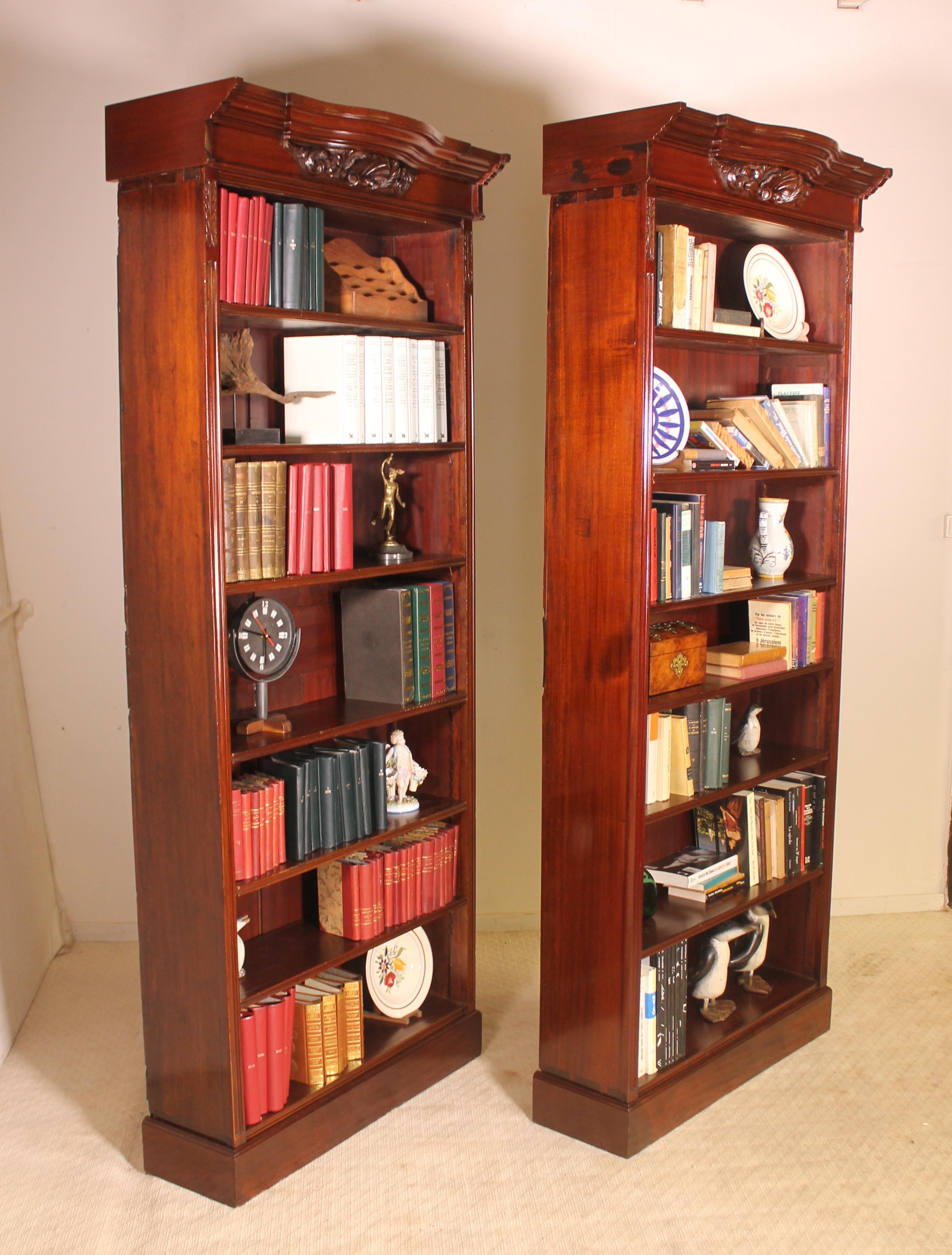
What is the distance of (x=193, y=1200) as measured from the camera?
8.59ft

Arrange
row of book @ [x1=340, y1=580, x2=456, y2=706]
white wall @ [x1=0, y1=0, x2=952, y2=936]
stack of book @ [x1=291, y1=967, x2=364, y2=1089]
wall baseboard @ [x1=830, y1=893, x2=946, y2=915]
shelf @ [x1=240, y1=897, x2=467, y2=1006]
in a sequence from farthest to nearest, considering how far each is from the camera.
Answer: wall baseboard @ [x1=830, y1=893, x2=946, y2=915] → white wall @ [x1=0, y1=0, x2=952, y2=936] → row of book @ [x1=340, y1=580, x2=456, y2=706] → stack of book @ [x1=291, y1=967, x2=364, y2=1089] → shelf @ [x1=240, y1=897, x2=467, y2=1006]

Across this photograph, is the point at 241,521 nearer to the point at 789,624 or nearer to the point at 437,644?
the point at 437,644

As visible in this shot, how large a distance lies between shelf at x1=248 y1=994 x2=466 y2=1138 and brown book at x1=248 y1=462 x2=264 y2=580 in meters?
1.22

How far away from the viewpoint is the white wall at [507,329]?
357 centimetres

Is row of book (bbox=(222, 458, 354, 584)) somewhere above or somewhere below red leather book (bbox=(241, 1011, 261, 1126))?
above

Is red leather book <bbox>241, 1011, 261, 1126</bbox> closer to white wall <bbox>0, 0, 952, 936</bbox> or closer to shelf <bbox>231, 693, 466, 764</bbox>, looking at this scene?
shelf <bbox>231, 693, 466, 764</bbox>

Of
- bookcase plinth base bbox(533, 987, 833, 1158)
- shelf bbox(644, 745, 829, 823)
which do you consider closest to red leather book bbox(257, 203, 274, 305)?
shelf bbox(644, 745, 829, 823)

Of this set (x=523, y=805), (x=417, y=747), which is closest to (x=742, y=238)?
(x=417, y=747)

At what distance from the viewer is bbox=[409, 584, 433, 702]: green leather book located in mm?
2973

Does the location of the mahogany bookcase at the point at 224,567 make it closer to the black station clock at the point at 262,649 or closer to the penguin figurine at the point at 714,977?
the black station clock at the point at 262,649

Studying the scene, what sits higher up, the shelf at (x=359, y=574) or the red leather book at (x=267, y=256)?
the red leather book at (x=267, y=256)

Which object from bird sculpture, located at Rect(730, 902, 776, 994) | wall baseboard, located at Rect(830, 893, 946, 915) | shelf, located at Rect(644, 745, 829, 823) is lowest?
wall baseboard, located at Rect(830, 893, 946, 915)

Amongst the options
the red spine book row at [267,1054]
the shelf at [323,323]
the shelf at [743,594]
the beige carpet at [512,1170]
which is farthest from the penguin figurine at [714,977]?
the shelf at [323,323]

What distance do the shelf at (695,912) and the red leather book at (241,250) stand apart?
174cm
